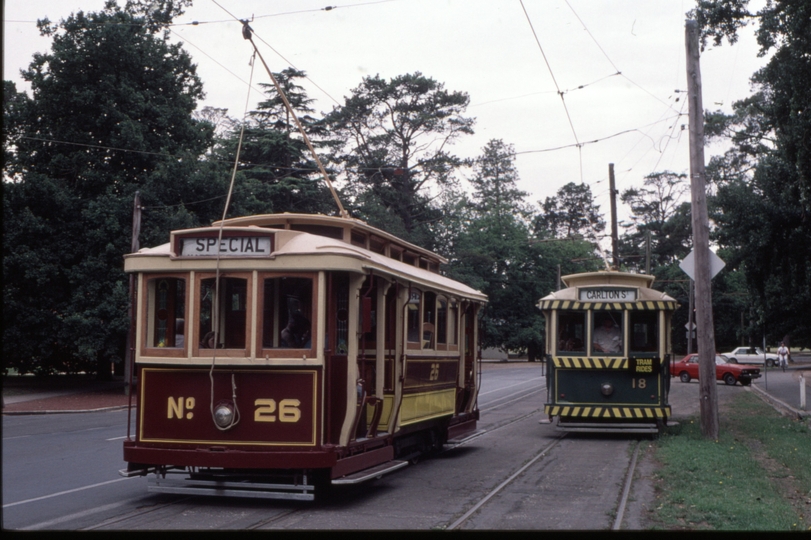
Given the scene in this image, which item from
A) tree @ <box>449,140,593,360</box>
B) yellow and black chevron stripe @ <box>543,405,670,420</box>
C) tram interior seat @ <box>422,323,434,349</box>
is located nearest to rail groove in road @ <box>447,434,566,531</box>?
yellow and black chevron stripe @ <box>543,405,670,420</box>

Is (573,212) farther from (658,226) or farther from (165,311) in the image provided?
(165,311)

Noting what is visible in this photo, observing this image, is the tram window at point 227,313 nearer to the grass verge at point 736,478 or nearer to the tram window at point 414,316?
the tram window at point 414,316

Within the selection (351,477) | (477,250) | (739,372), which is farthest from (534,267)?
→ (351,477)

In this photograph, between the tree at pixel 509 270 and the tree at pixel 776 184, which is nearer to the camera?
the tree at pixel 776 184

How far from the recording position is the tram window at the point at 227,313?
9766mm

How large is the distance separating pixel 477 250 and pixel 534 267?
711 centimetres

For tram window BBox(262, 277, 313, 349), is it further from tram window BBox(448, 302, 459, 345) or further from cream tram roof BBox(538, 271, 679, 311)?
cream tram roof BBox(538, 271, 679, 311)

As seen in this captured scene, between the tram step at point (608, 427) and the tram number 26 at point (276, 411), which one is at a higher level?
the tram number 26 at point (276, 411)

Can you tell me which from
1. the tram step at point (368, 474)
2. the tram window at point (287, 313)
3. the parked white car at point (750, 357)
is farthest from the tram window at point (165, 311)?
the parked white car at point (750, 357)

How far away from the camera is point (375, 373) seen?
10.8m

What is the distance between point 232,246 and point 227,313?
0.86 m

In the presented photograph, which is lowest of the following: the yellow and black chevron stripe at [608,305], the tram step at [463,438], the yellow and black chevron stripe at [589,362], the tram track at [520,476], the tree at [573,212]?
the tram track at [520,476]

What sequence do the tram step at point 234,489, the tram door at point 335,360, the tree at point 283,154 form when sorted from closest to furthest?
the tram step at point 234,489
the tram door at point 335,360
the tree at point 283,154

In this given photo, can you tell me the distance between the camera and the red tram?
360 inches
